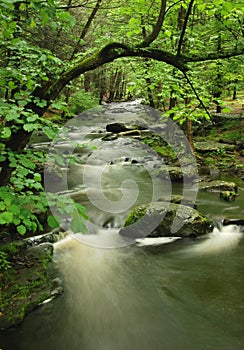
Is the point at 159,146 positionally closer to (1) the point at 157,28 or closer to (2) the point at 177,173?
(2) the point at 177,173

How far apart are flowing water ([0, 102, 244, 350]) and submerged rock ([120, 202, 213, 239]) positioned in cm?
26

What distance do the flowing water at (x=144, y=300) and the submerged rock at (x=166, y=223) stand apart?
0.26 metres

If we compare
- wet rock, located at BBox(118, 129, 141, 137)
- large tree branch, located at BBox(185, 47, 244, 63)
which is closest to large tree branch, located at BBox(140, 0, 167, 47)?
large tree branch, located at BBox(185, 47, 244, 63)

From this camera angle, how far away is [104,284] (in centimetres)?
549

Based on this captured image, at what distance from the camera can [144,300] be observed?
491 cm

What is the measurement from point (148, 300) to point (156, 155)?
10012mm

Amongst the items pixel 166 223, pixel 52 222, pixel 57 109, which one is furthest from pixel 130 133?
pixel 52 222

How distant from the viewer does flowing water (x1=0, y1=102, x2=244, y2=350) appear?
13.3 feet

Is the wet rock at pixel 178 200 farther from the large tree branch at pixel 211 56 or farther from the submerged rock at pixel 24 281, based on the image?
the large tree branch at pixel 211 56

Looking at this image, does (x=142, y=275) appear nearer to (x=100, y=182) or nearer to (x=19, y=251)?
(x=19, y=251)

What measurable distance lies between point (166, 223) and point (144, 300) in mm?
2146

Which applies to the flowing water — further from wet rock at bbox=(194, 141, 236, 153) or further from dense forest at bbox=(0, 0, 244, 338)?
wet rock at bbox=(194, 141, 236, 153)

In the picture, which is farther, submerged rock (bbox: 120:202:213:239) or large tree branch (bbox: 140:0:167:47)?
submerged rock (bbox: 120:202:213:239)

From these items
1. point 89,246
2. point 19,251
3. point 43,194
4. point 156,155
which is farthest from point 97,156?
point 43,194
